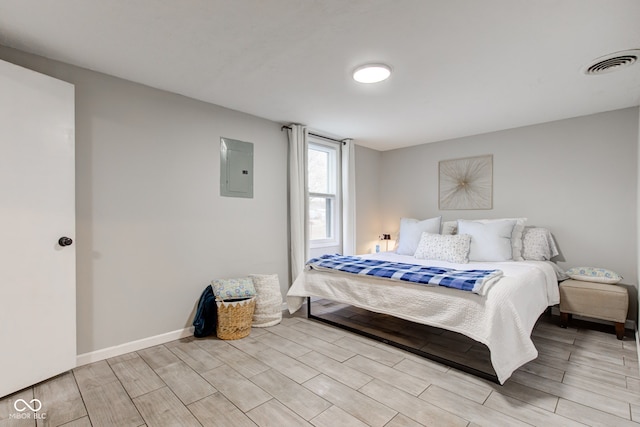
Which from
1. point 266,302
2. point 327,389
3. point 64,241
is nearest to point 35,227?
point 64,241

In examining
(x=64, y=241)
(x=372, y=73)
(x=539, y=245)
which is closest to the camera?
(x=64, y=241)

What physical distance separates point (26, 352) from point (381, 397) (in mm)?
2301

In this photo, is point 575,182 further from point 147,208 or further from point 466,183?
point 147,208

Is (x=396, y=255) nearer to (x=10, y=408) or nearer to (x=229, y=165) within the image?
(x=229, y=165)

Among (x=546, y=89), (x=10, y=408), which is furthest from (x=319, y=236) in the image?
(x=10, y=408)

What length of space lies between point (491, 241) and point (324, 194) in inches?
85.2

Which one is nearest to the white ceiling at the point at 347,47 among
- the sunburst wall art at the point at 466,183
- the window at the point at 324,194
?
the sunburst wall art at the point at 466,183

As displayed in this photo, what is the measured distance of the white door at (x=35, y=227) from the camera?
1916 millimetres

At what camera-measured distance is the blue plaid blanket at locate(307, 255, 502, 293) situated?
7.39 ft

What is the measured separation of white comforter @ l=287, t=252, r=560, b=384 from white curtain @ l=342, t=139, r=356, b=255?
1.24 meters

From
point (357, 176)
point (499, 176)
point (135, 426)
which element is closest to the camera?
point (135, 426)

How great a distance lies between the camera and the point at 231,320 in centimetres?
280

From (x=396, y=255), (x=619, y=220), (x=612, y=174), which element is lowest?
(x=396, y=255)

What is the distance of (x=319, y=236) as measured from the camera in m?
4.40
